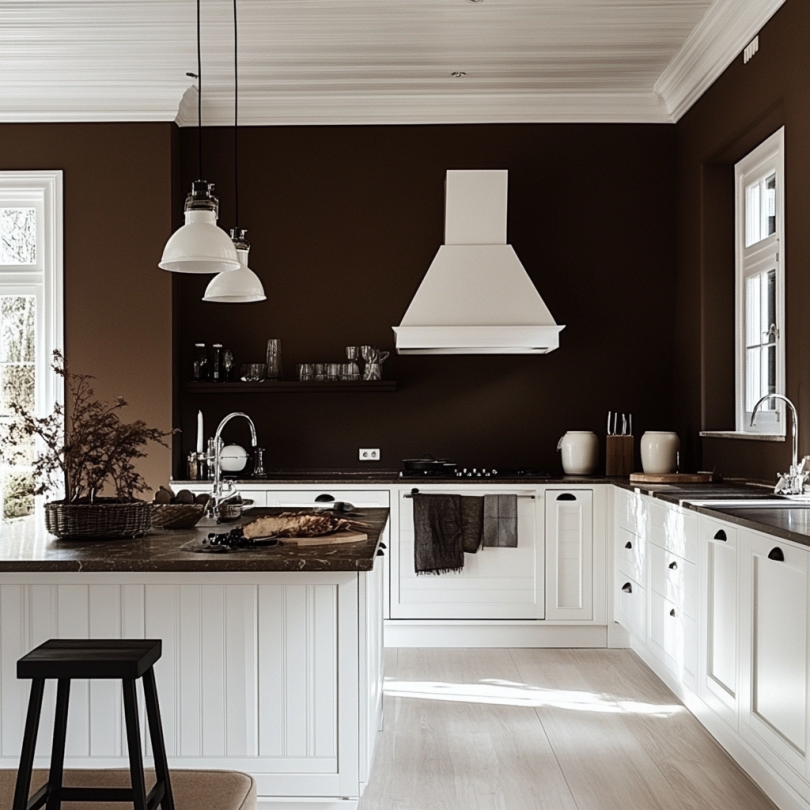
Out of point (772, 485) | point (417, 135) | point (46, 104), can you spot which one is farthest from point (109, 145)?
point (772, 485)

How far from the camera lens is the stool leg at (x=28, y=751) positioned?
191cm

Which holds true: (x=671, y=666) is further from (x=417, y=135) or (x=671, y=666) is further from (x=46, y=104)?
(x=46, y=104)

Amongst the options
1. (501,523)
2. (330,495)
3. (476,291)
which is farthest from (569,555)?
(476,291)

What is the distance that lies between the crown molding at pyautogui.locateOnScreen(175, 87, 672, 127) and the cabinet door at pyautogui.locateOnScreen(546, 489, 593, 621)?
2264 millimetres

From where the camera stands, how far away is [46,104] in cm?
532

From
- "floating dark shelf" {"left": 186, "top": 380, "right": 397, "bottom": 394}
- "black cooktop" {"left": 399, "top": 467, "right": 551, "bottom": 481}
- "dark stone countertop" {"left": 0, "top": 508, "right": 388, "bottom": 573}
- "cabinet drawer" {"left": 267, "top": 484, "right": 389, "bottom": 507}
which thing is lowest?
"cabinet drawer" {"left": 267, "top": 484, "right": 389, "bottom": 507}

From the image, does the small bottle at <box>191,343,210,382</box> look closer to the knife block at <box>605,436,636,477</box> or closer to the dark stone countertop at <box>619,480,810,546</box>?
the knife block at <box>605,436,636,477</box>

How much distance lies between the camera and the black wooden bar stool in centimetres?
191

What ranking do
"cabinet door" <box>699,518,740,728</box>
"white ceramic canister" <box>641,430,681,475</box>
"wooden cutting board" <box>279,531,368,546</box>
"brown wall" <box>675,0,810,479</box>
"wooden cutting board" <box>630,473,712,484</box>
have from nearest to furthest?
"wooden cutting board" <box>279,531,368,546</box> → "cabinet door" <box>699,518,740,728</box> → "brown wall" <box>675,0,810,479</box> → "wooden cutting board" <box>630,473,712,484</box> → "white ceramic canister" <box>641,430,681,475</box>

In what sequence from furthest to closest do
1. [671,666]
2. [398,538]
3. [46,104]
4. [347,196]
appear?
[347,196]
[46,104]
[398,538]
[671,666]

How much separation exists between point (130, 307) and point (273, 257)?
89 cm

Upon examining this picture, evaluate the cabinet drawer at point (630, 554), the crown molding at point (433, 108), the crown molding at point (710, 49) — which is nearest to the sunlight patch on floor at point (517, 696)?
the cabinet drawer at point (630, 554)

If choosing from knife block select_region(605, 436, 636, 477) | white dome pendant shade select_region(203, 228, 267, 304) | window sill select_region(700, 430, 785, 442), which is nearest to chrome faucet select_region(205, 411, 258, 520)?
white dome pendant shade select_region(203, 228, 267, 304)

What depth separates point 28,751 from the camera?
6.43ft
